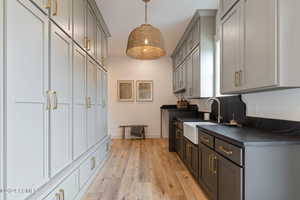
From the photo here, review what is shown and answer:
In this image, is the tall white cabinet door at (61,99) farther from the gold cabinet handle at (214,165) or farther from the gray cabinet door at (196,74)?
the gray cabinet door at (196,74)

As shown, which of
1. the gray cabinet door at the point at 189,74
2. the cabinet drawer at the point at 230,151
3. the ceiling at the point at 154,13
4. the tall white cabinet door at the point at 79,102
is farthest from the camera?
the gray cabinet door at the point at 189,74

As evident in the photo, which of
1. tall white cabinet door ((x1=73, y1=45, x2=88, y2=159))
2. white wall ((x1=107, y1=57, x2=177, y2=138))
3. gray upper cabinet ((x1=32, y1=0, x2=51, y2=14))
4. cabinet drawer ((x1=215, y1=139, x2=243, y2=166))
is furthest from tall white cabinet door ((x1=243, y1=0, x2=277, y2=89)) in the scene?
white wall ((x1=107, y1=57, x2=177, y2=138))

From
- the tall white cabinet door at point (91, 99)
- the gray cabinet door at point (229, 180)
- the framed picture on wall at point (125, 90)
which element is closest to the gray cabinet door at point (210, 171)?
the gray cabinet door at point (229, 180)

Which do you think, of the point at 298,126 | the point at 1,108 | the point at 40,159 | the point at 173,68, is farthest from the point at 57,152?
the point at 173,68

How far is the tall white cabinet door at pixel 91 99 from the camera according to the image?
2838 millimetres

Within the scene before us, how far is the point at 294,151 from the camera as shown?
147 centimetres

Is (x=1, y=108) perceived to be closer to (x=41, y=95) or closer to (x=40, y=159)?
(x=41, y=95)

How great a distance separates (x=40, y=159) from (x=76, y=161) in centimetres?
84

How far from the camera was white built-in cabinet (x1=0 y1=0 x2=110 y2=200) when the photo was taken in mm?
1155

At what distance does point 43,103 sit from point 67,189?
1023 millimetres

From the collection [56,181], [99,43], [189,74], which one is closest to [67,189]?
[56,181]

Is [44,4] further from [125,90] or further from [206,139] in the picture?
[125,90]

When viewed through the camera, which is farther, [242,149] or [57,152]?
[57,152]

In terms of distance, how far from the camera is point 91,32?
9.86 ft
